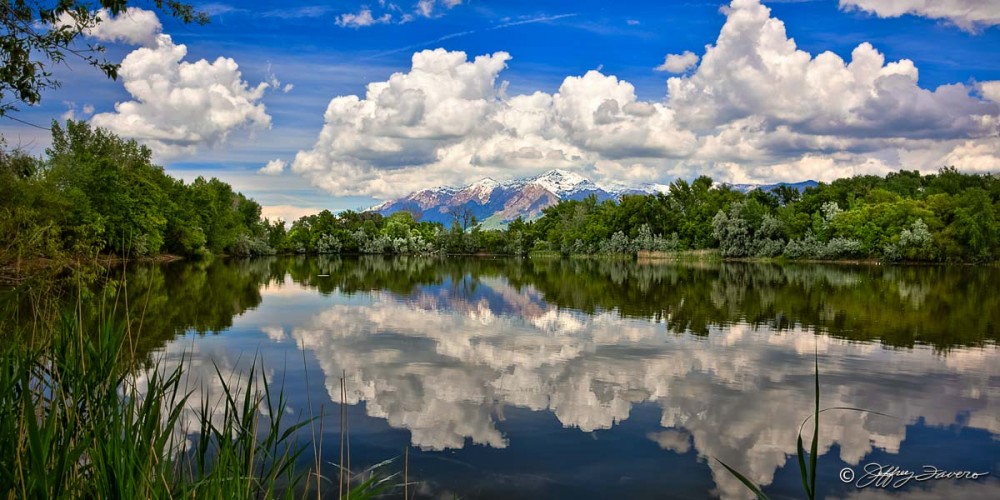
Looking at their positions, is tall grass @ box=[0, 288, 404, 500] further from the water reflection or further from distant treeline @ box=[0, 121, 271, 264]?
distant treeline @ box=[0, 121, 271, 264]

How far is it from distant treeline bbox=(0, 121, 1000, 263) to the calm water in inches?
747

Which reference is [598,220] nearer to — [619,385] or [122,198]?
[122,198]

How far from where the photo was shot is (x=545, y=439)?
934cm

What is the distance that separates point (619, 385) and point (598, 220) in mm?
97951

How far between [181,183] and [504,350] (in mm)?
71213

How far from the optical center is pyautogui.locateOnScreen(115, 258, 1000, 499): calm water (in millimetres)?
8289

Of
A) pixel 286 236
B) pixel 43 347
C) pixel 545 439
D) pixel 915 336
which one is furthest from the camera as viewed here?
pixel 286 236

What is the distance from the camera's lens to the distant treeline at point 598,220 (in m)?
55.6

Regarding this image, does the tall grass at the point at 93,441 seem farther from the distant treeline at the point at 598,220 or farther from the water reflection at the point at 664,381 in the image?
the distant treeline at the point at 598,220

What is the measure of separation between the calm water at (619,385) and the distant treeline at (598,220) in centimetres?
1898

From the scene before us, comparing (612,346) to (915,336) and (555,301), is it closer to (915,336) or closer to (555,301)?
(915,336)

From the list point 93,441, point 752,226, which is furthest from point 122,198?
point 752,226

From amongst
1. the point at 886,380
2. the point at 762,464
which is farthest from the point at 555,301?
the point at 762,464

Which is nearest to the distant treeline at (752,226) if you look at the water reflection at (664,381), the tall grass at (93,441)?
the water reflection at (664,381)
